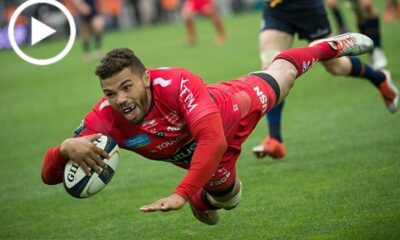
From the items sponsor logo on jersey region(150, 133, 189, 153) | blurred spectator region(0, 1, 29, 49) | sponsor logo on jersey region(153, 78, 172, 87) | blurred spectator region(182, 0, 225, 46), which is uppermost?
sponsor logo on jersey region(153, 78, 172, 87)

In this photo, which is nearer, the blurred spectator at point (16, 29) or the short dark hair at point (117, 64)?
the short dark hair at point (117, 64)

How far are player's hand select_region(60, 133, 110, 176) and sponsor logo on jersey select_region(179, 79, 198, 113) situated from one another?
0.60m

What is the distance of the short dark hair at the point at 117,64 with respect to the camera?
475 cm

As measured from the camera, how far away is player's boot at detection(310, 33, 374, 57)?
238 inches

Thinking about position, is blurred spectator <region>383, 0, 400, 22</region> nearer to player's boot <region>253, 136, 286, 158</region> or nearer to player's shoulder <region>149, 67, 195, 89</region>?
player's boot <region>253, 136, 286, 158</region>

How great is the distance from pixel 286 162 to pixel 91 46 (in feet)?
56.8

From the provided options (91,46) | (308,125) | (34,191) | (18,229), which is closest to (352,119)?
(308,125)

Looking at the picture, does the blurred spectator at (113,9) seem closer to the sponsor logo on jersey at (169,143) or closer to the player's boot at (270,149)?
the player's boot at (270,149)

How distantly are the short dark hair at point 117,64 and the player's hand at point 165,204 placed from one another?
95 centimetres

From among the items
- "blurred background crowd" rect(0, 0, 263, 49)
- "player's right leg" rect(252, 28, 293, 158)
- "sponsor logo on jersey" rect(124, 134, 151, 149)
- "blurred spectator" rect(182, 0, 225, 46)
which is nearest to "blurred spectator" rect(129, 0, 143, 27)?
"blurred background crowd" rect(0, 0, 263, 49)

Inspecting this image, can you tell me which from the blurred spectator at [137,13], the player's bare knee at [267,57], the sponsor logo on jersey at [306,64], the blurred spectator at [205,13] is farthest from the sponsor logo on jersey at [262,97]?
the blurred spectator at [137,13]

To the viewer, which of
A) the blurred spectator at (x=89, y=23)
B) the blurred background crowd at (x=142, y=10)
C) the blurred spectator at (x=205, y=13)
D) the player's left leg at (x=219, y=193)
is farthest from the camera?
the blurred background crowd at (x=142, y=10)

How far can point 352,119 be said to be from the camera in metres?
9.18

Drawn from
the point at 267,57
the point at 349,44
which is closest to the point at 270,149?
the point at 267,57
